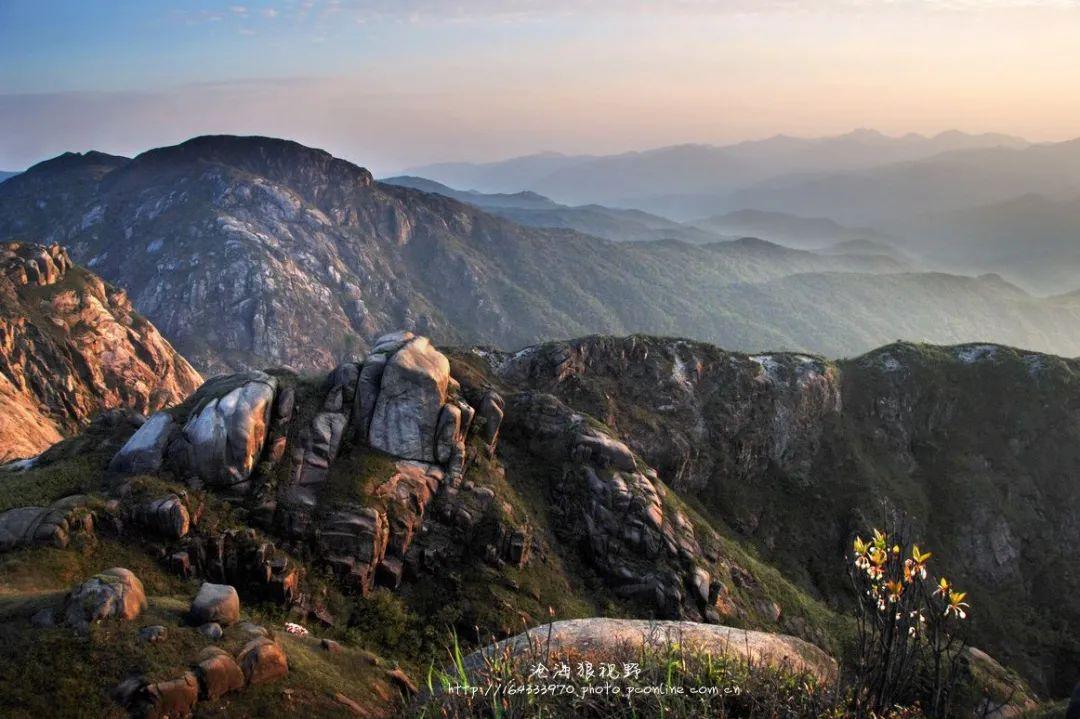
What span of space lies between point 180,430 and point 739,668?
30.6 m

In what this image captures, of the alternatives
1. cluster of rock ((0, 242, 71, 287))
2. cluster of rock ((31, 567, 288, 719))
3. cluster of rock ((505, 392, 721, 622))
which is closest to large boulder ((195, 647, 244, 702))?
cluster of rock ((31, 567, 288, 719))

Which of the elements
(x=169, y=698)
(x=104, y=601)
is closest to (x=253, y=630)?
(x=169, y=698)

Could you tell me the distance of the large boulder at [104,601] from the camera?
57.7 feet

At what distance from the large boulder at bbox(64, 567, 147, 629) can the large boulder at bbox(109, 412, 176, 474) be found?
11.7 m

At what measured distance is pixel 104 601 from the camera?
18156mm

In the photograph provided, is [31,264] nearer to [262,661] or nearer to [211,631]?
[211,631]

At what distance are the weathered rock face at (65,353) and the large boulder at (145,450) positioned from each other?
41032 millimetres

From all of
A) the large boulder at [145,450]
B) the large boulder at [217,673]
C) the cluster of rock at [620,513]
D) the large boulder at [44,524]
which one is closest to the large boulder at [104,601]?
the large boulder at [217,673]

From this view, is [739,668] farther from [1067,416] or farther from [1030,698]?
[1067,416]

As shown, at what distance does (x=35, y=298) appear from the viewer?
84500 mm

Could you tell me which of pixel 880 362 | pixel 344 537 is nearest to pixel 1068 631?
pixel 880 362

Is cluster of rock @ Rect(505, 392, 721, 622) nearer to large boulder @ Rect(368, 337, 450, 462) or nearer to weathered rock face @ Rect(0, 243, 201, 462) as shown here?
large boulder @ Rect(368, 337, 450, 462)

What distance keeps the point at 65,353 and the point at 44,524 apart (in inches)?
2983

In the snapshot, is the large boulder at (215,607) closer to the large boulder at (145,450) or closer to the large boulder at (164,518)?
the large boulder at (164,518)
